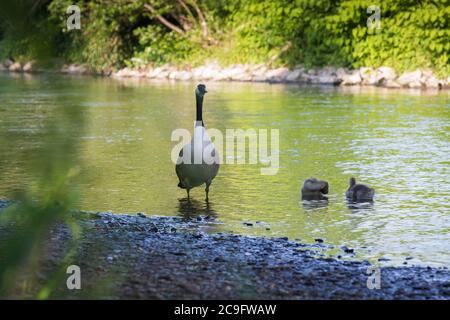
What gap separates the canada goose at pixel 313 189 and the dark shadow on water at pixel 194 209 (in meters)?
1.22

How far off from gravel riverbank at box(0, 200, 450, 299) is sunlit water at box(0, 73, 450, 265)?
64cm

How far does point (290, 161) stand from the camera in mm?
14297

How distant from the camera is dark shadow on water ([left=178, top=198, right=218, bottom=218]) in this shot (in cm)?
990

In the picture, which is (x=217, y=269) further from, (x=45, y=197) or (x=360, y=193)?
(x=360, y=193)

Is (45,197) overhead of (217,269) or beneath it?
overhead

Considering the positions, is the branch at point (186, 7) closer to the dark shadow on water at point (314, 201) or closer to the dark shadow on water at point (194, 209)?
the dark shadow on water at point (194, 209)

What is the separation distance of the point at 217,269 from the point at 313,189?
4.55 m

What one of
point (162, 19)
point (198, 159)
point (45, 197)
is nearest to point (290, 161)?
point (198, 159)

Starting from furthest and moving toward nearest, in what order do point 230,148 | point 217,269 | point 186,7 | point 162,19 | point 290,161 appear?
point 162,19
point 186,7
point 230,148
point 290,161
point 217,269

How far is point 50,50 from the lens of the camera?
199 cm

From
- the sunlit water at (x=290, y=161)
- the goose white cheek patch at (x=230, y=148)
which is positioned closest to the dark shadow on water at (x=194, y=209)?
the sunlit water at (x=290, y=161)

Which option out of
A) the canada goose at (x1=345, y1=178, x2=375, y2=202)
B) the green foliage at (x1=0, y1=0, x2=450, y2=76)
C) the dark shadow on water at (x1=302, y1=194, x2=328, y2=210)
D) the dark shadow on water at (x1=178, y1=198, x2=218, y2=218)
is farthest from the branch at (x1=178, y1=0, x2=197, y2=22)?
the canada goose at (x1=345, y1=178, x2=375, y2=202)

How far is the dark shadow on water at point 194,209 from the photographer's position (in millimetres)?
9898

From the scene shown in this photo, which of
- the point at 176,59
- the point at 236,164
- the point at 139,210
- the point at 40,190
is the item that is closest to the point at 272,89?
the point at 176,59
